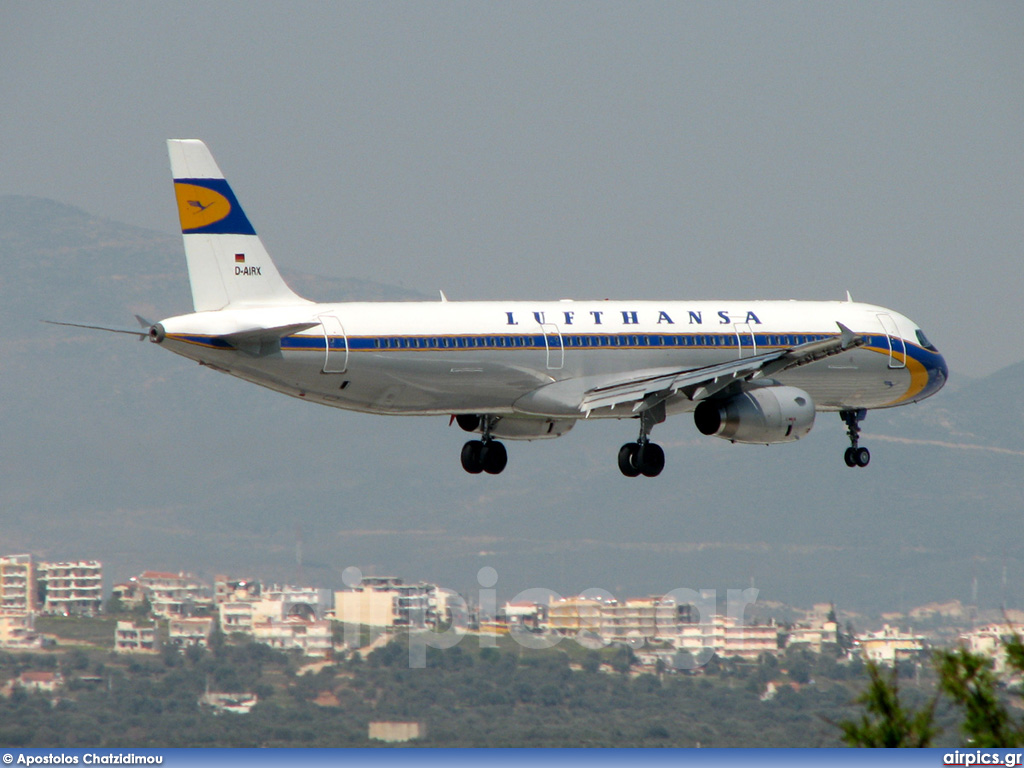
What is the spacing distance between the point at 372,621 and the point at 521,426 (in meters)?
52.8

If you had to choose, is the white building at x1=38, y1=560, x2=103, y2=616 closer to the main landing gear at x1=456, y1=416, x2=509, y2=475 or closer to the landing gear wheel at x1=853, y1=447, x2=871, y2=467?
the main landing gear at x1=456, y1=416, x2=509, y2=475

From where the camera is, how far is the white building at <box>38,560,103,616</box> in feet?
354

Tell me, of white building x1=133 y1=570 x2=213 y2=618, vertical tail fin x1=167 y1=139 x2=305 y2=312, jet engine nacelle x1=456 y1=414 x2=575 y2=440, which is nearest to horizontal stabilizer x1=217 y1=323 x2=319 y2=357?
vertical tail fin x1=167 y1=139 x2=305 y2=312

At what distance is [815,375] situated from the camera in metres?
56.2

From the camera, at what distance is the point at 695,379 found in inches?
2010

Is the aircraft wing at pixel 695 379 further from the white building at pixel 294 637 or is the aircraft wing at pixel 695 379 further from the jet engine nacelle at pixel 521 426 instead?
the white building at pixel 294 637

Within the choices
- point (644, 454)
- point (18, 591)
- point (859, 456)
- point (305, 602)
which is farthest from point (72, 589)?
point (644, 454)

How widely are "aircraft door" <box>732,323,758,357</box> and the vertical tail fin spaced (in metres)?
14.4

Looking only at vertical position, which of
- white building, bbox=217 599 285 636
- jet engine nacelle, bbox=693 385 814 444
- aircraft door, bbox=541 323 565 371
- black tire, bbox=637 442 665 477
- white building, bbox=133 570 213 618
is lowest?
white building, bbox=217 599 285 636

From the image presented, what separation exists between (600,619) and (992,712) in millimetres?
82734

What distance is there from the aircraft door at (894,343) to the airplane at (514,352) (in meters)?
0.08

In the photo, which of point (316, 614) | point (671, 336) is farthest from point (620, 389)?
point (316, 614)

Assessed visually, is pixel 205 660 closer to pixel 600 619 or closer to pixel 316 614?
pixel 316 614

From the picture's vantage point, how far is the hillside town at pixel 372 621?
335 feet
